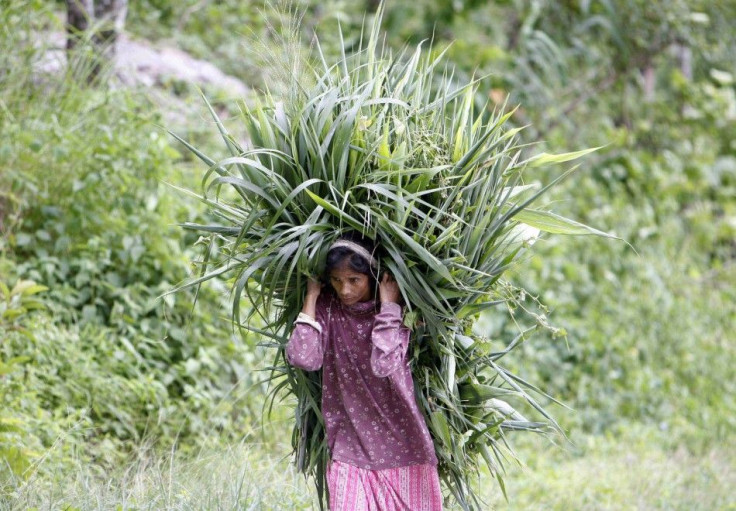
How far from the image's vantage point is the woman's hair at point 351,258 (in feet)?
11.5

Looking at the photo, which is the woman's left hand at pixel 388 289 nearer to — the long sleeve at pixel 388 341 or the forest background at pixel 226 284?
the long sleeve at pixel 388 341

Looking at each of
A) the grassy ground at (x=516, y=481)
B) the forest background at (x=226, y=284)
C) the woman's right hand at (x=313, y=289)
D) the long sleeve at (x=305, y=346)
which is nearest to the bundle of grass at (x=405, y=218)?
the woman's right hand at (x=313, y=289)

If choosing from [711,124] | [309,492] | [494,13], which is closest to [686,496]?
[309,492]

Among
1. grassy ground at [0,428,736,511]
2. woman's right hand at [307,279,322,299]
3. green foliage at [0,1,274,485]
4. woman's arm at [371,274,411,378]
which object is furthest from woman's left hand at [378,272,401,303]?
green foliage at [0,1,274,485]

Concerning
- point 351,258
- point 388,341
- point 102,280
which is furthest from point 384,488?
point 102,280

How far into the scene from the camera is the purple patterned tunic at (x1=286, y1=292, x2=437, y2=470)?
3621mm

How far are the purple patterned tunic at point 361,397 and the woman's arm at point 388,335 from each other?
14 mm

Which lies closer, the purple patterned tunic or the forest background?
the purple patterned tunic

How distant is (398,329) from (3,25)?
12.5ft

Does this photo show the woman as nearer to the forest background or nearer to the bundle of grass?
the bundle of grass

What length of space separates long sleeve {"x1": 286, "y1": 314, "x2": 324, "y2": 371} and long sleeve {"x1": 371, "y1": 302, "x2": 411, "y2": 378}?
0.20 metres

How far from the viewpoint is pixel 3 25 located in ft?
20.1

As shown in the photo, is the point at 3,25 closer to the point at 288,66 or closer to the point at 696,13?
the point at 288,66

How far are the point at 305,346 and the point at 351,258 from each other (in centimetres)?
35
